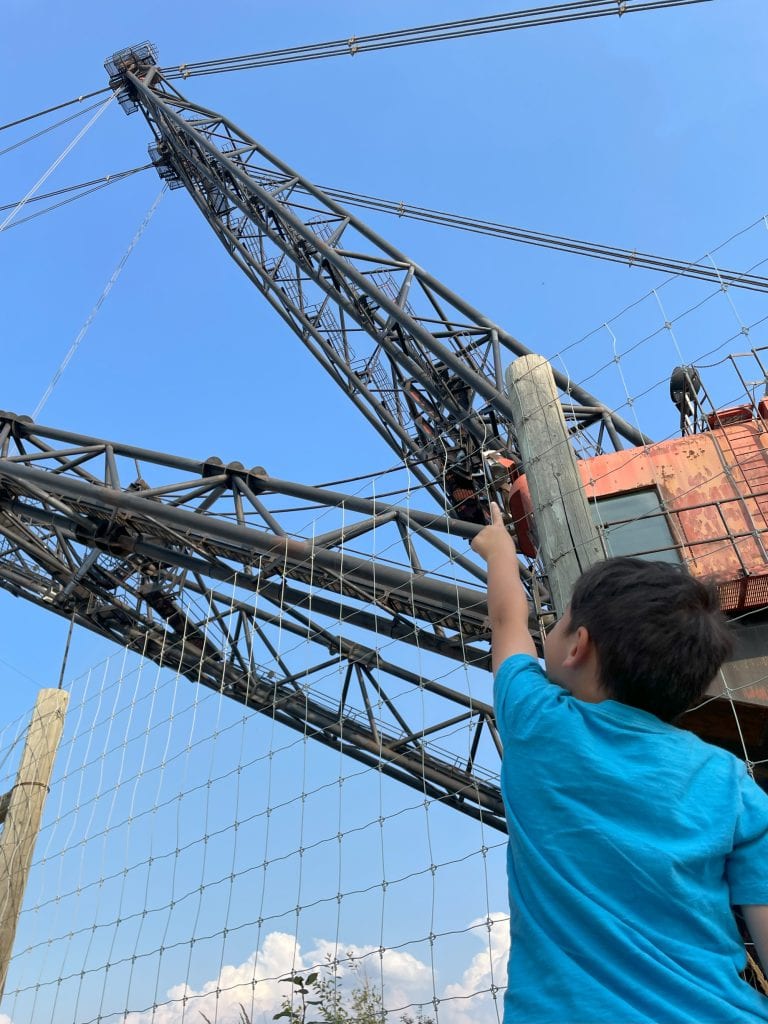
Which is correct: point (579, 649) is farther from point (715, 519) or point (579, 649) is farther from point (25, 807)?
point (25, 807)

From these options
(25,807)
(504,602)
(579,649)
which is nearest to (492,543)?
(504,602)

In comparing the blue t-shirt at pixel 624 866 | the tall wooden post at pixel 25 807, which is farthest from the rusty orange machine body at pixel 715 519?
the tall wooden post at pixel 25 807

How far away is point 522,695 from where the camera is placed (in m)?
1.46

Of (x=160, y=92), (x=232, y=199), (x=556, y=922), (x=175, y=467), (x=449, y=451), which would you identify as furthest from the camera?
(x=160, y=92)

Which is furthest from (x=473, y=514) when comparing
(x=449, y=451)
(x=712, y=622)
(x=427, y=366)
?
(x=712, y=622)

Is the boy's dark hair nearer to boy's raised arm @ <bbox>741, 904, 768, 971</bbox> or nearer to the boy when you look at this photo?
the boy

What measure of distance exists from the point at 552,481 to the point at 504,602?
2025 millimetres

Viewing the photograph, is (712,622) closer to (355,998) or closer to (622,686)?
(622,686)

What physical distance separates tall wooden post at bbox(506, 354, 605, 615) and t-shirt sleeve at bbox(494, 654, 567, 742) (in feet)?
5.83

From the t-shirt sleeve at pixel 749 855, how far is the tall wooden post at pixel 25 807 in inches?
240

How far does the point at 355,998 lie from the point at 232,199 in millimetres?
15021

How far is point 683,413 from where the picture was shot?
7.73 metres

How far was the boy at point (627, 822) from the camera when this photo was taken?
3.73 feet

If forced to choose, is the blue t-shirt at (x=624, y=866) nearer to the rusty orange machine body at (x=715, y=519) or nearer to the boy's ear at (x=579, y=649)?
the boy's ear at (x=579, y=649)
